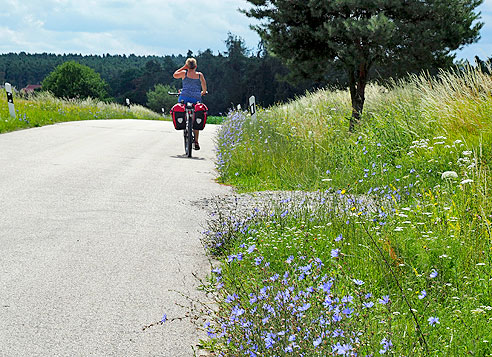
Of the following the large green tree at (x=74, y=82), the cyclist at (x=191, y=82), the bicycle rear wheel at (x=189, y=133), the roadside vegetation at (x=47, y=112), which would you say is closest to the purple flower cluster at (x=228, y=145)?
the bicycle rear wheel at (x=189, y=133)

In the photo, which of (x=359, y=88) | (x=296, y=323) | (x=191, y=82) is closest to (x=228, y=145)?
(x=191, y=82)

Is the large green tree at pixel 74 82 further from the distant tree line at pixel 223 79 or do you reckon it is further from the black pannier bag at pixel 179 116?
the black pannier bag at pixel 179 116

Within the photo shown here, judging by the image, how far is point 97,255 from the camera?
555 centimetres

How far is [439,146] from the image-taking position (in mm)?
8602

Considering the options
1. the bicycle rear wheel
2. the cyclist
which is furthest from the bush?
the bicycle rear wheel

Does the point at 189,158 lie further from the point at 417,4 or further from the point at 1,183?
the point at 417,4

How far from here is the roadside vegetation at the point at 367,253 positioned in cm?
306

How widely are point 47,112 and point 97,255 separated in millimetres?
18304

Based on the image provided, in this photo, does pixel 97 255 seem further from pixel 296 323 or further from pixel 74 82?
pixel 74 82

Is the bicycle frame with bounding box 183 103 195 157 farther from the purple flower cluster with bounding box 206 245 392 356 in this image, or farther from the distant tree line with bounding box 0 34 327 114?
the distant tree line with bounding box 0 34 327 114

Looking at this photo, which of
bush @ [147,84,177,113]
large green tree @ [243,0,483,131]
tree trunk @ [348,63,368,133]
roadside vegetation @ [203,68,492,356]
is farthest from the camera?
bush @ [147,84,177,113]

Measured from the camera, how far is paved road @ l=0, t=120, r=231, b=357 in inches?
151

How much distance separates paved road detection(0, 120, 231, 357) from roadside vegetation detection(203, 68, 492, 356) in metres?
0.45

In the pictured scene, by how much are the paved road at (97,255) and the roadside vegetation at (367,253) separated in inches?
17.5
